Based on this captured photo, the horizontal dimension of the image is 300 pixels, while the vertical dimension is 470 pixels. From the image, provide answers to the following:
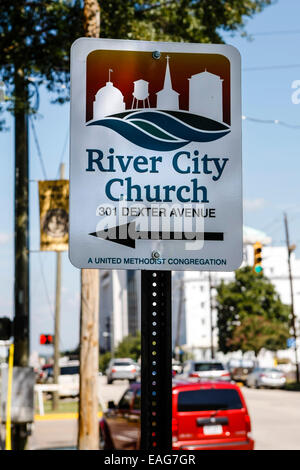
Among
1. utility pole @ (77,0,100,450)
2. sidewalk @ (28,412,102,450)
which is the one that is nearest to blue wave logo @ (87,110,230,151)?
utility pole @ (77,0,100,450)

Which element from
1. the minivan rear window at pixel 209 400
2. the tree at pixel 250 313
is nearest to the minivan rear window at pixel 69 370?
the minivan rear window at pixel 209 400

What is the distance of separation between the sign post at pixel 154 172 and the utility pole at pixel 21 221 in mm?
12825

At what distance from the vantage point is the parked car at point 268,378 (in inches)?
1789

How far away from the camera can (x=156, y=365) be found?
2234 millimetres

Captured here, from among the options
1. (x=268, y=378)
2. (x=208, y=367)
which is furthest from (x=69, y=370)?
(x=268, y=378)

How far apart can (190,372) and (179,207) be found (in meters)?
34.0

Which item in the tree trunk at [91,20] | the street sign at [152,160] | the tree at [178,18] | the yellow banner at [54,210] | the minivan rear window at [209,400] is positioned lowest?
the minivan rear window at [209,400]

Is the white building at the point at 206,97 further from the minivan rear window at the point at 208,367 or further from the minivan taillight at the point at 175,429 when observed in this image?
the minivan rear window at the point at 208,367

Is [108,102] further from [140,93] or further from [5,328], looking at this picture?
[5,328]

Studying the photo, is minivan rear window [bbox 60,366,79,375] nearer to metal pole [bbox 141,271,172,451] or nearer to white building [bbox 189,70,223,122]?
metal pole [bbox 141,271,172,451]

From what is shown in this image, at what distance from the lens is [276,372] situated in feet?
151

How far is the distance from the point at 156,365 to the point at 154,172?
1.87 feet

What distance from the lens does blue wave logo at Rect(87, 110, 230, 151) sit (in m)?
2.27

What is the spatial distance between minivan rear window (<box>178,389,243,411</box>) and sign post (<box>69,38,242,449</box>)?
10.2 meters
